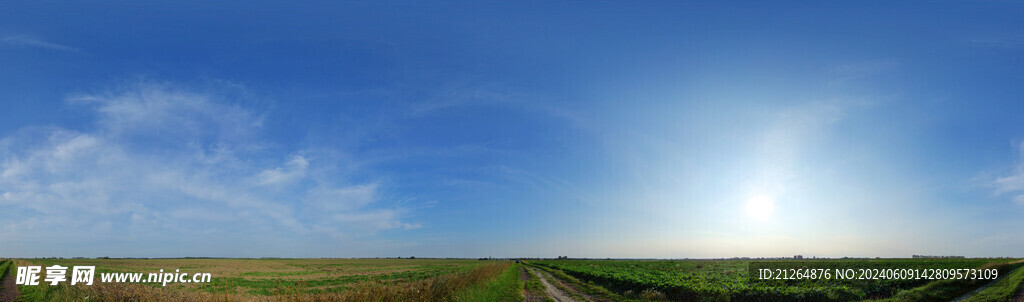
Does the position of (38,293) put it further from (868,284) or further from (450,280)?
(868,284)

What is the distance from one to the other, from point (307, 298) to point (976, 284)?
1393 inches

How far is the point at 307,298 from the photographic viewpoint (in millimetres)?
10438

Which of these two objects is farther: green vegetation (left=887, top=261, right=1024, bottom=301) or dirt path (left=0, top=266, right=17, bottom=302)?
dirt path (left=0, top=266, right=17, bottom=302)

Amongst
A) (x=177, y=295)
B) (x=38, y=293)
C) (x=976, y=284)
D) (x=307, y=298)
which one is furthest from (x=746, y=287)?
(x=38, y=293)

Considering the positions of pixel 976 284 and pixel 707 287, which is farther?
pixel 976 284

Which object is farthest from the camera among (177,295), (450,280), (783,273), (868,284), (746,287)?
(783,273)

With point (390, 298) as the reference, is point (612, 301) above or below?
below

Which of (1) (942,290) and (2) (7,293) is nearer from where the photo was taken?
(1) (942,290)

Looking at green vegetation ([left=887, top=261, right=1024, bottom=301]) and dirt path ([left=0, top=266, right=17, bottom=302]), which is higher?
green vegetation ([left=887, top=261, right=1024, bottom=301])

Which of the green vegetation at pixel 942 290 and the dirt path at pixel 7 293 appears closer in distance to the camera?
the green vegetation at pixel 942 290

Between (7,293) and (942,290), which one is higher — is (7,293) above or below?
below

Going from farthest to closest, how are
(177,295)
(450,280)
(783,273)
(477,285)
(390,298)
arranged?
(783,273) → (477,285) → (450,280) → (177,295) → (390,298)

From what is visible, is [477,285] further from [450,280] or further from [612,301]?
[612,301]

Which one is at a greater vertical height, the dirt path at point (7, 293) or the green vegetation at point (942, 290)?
the green vegetation at point (942, 290)
